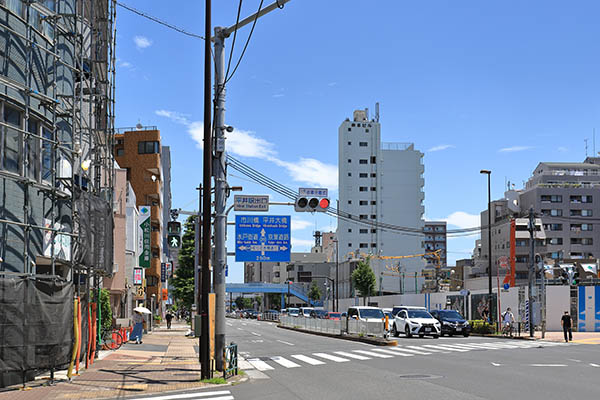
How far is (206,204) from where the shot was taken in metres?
18.3

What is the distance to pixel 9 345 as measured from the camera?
48.5 ft

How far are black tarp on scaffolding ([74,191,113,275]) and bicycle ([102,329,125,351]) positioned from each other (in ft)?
20.4

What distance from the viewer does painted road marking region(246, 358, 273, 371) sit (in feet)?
69.3

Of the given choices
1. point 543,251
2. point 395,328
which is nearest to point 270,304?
point 543,251

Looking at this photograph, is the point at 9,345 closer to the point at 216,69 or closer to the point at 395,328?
the point at 216,69

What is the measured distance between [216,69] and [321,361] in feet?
35.2

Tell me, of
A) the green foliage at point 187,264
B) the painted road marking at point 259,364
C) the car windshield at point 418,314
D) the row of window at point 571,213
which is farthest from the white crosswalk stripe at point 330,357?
the row of window at point 571,213

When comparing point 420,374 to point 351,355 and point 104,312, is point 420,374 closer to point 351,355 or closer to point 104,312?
point 351,355

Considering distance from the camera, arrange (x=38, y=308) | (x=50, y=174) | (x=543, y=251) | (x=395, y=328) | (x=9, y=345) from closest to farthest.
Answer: (x=9, y=345) < (x=38, y=308) < (x=50, y=174) < (x=395, y=328) < (x=543, y=251)

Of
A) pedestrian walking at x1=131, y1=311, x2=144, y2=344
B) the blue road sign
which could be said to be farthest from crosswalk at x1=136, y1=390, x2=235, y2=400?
pedestrian walking at x1=131, y1=311, x2=144, y2=344

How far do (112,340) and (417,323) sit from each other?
17876mm

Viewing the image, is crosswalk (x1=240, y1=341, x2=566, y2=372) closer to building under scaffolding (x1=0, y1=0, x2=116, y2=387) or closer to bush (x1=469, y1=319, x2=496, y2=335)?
building under scaffolding (x1=0, y1=0, x2=116, y2=387)

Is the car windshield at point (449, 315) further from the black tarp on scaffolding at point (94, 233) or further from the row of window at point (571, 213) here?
the row of window at point (571, 213)

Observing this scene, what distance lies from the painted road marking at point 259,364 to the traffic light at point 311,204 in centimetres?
537
